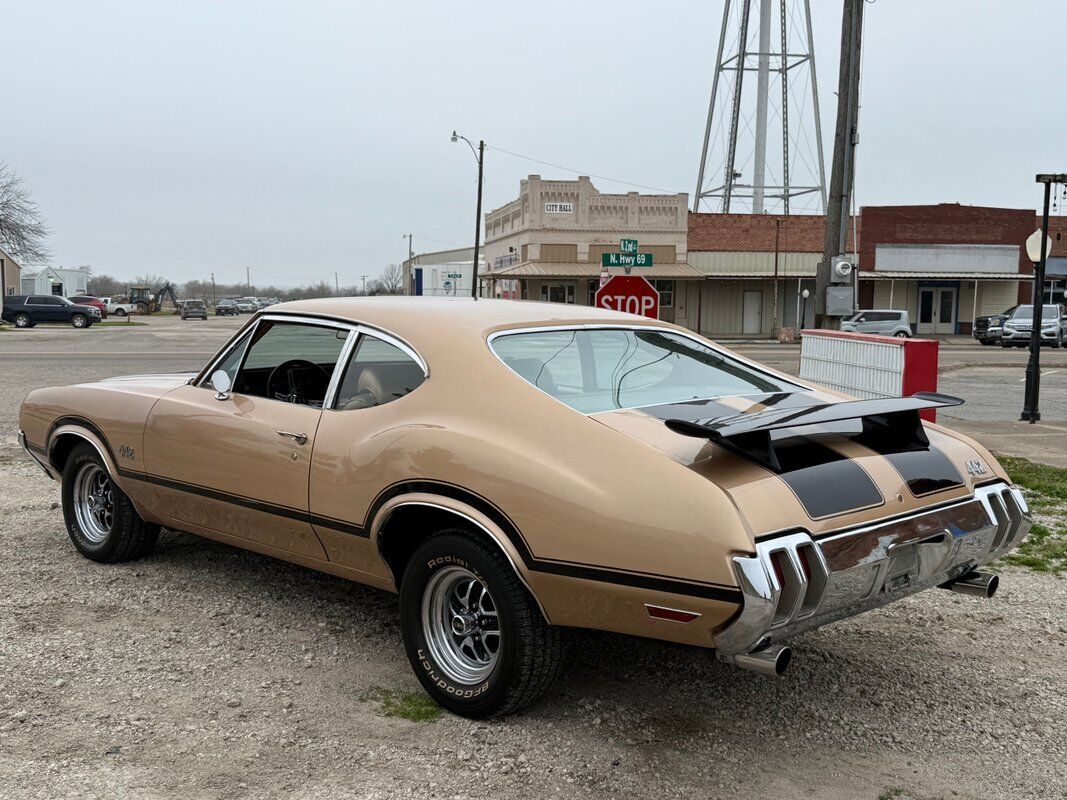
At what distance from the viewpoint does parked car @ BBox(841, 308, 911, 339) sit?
37906 mm

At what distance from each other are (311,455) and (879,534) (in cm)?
226

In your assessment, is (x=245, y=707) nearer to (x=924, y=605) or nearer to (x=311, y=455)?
(x=311, y=455)

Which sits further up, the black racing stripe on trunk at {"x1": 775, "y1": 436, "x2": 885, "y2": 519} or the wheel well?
the black racing stripe on trunk at {"x1": 775, "y1": 436, "x2": 885, "y2": 519}

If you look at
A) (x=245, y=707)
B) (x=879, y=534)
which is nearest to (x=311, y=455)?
(x=245, y=707)

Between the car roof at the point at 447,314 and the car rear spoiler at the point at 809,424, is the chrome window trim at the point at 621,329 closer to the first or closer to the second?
the car roof at the point at 447,314

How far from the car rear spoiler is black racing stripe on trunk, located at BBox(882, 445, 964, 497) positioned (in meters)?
0.05

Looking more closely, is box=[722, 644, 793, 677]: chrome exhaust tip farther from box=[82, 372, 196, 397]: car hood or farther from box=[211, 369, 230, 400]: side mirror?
box=[82, 372, 196, 397]: car hood

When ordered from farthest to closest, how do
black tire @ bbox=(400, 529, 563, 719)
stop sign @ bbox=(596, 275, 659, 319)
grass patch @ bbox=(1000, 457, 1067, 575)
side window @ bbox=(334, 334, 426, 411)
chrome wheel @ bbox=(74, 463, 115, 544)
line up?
stop sign @ bbox=(596, 275, 659, 319) → grass patch @ bbox=(1000, 457, 1067, 575) → chrome wheel @ bbox=(74, 463, 115, 544) → side window @ bbox=(334, 334, 426, 411) → black tire @ bbox=(400, 529, 563, 719)

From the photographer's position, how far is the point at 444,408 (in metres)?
3.97

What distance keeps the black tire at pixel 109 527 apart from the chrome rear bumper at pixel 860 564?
11.9 ft

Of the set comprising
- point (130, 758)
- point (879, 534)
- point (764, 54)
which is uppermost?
point (764, 54)

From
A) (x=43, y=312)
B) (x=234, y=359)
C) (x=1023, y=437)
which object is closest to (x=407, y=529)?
(x=234, y=359)

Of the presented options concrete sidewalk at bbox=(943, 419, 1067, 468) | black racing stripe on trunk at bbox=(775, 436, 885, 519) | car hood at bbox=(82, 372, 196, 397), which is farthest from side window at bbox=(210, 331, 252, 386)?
concrete sidewalk at bbox=(943, 419, 1067, 468)

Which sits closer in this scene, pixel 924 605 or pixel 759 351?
A: pixel 924 605
